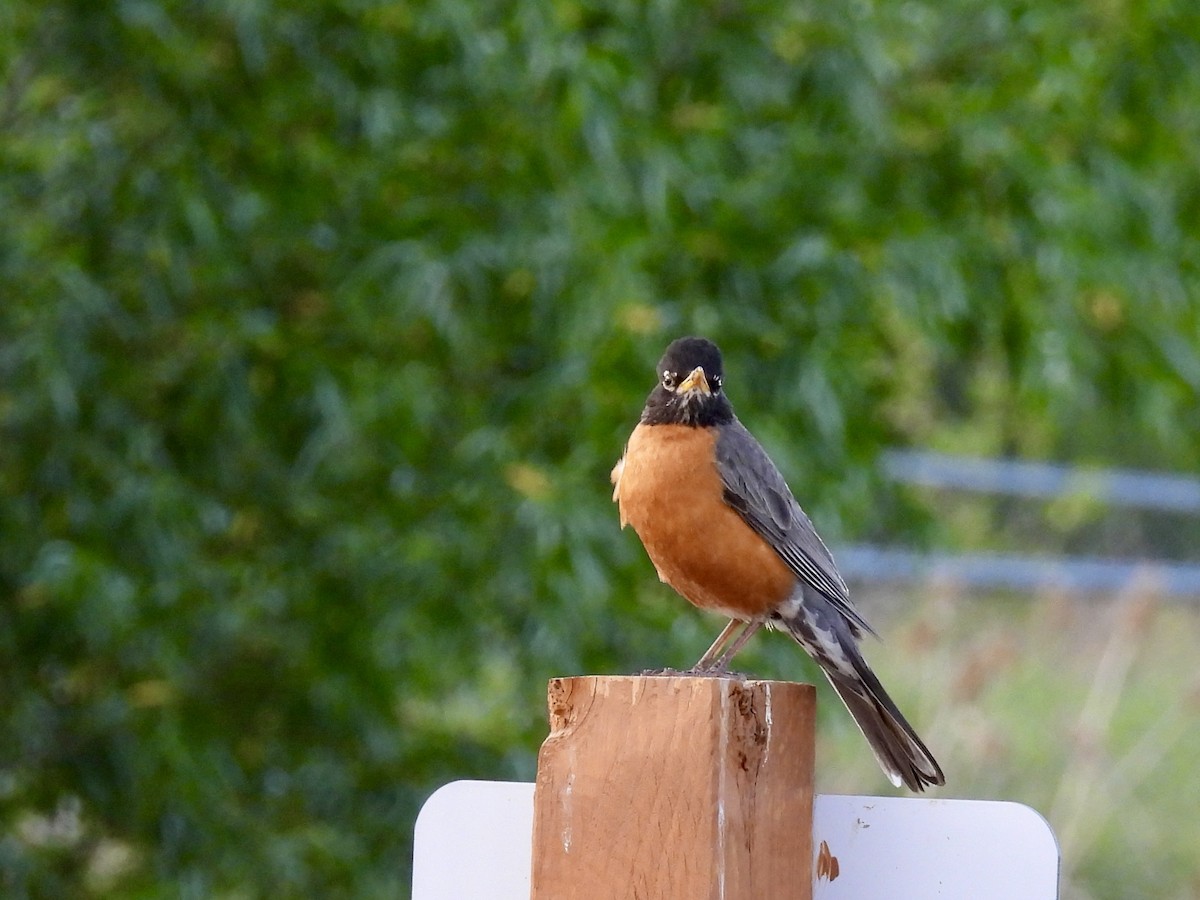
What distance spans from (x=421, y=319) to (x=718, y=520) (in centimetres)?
221

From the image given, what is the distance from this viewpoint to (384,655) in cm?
593

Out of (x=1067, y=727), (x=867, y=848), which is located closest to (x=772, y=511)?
(x=867, y=848)

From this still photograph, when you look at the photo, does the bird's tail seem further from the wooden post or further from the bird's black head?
the wooden post

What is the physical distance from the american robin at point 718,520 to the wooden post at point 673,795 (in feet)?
4.68

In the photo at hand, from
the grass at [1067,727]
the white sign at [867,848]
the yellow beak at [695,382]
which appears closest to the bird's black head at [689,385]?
the yellow beak at [695,382]

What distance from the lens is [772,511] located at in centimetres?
396

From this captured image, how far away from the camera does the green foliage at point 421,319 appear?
5.62m

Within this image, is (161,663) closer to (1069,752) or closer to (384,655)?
(384,655)

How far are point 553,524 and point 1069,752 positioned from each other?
2.96 metres

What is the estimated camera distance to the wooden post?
87.7 inches

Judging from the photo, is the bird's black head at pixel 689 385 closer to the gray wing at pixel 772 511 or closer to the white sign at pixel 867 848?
the gray wing at pixel 772 511

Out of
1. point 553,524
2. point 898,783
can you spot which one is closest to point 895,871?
point 898,783

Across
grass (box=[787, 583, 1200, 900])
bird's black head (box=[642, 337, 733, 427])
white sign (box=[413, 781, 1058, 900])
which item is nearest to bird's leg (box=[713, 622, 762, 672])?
bird's black head (box=[642, 337, 733, 427])

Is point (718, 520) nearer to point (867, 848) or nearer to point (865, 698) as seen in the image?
point (865, 698)
